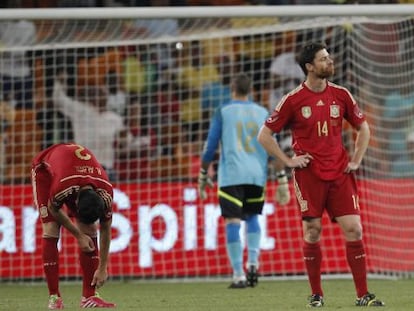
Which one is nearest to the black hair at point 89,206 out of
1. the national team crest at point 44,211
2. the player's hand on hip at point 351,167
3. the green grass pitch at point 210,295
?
the national team crest at point 44,211

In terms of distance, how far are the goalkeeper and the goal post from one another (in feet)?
3.87

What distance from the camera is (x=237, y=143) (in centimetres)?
1163

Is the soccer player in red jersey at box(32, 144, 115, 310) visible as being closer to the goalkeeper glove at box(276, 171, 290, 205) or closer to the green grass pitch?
the green grass pitch

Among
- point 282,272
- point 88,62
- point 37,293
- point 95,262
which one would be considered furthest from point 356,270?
point 88,62

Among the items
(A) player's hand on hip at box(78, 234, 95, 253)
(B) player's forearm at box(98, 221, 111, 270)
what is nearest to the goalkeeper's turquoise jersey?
(A) player's hand on hip at box(78, 234, 95, 253)

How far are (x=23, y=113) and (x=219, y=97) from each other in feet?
7.59

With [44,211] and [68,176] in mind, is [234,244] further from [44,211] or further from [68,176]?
[68,176]

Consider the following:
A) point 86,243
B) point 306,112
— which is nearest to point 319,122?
point 306,112

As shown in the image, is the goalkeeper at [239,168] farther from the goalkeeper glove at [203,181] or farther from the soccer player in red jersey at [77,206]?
the soccer player in red jersey at [77,206]

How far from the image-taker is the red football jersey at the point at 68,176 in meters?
8.21

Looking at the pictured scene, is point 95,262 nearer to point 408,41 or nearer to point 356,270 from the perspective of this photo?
point 356,270

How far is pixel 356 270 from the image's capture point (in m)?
8.52

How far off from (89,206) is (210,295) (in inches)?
109

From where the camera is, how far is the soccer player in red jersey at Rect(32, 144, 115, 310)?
809 cm
